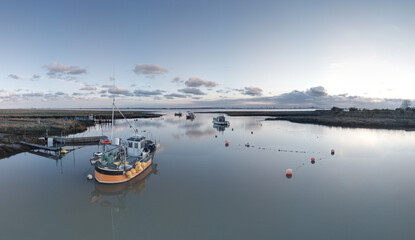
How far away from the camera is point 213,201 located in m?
15.1

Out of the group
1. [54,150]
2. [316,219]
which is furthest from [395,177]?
[54,150]

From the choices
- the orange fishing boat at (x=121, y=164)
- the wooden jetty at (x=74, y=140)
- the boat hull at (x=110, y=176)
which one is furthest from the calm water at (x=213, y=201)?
the wooden jetty at (x=74, y=140)

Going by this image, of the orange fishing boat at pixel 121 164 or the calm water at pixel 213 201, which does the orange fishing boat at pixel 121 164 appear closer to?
the orange fishing boat at pixel 121 164

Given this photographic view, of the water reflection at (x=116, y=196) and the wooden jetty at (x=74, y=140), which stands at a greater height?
the wooden jetty at (x=74, y=140)

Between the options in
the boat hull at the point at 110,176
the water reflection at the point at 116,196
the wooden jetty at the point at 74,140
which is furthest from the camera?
the wooden jetty at the point at 74,140

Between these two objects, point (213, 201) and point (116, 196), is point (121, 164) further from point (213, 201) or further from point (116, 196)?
point (213, 201)

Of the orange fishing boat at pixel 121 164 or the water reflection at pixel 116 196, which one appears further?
the orange fishing boat at pixel 121 164

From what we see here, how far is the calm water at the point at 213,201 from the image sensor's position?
38.2 ft

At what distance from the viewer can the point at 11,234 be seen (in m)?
11.0

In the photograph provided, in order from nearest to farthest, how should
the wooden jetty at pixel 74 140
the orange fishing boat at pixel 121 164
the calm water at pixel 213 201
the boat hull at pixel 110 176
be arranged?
the calm water at pixel 213 201 < the boat hull at pixel 110 176 < the orange fishing boat at pixel 121 164 < the wooden jetty at pixel 74 140

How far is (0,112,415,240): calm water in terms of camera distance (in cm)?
1164

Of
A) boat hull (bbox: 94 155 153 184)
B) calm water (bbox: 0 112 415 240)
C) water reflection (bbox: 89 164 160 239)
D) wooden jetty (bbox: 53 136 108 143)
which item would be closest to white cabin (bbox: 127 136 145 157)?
calm water (bbox: 0 112 415 240)

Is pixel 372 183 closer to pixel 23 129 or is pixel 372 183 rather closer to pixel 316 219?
pixel 316 219

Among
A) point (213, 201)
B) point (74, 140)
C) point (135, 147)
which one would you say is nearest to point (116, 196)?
point (135, 147)
